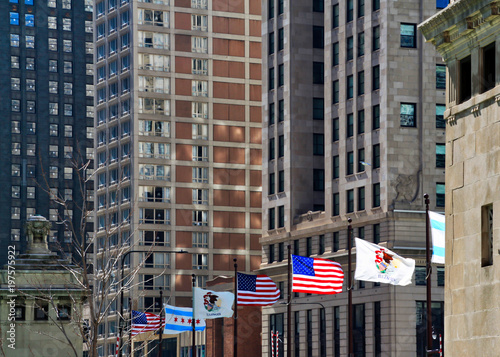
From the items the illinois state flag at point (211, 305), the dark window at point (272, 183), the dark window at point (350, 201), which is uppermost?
the dark window at point (272, 183)

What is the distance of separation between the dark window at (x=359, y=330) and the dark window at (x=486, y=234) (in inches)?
3464

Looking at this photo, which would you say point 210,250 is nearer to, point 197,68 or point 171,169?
point 171,169

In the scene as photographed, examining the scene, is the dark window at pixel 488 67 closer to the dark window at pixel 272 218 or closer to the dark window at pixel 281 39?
the dark window at pixel 281 39

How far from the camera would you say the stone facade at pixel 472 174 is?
30938 mm

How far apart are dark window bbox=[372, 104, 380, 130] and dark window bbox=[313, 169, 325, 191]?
52.5 feet

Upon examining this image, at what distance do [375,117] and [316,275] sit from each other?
58363 mm

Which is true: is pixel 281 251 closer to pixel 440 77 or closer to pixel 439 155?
pixel 439 155

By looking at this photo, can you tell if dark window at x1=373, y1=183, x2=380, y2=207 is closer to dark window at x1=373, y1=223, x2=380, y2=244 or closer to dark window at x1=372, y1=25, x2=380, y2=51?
dark window at x1=373, y1=223, x2=380, y2=244

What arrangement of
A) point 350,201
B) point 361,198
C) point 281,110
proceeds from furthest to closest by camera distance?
point 281,110, point 350,201, point 361,198

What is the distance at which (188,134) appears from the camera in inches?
6442

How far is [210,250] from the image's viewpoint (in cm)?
16138

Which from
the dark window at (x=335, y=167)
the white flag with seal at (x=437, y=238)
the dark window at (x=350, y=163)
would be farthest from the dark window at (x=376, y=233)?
the white flag with seal at (x=437, y=238)

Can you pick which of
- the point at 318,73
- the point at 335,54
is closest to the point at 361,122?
the point at 335,54

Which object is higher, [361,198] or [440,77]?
[440,77]
